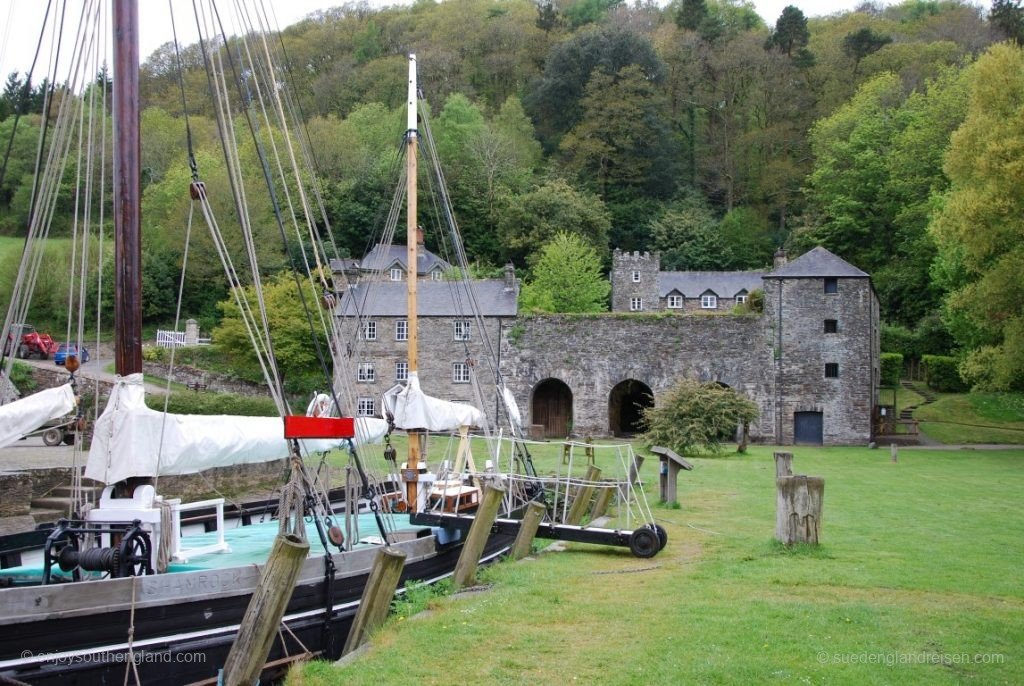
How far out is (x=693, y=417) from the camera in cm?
2791

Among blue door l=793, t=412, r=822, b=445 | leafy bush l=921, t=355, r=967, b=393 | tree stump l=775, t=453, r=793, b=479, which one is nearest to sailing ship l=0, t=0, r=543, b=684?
tree stump l=775, t=453, r=793, b=479

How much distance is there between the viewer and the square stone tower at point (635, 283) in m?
56.3

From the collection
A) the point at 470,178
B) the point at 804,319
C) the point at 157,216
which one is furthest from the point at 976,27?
the point at 157,216

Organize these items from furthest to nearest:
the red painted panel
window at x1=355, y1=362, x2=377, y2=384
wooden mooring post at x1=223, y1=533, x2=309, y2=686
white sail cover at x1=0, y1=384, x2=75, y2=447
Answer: window at x1=355, y1=362, x2=377, y2=384, white sail cover at x1=0, y1=384, x2=75, y2=447, the red painted panel, wooden mooring post at x1=223, y1=533, x2=309, y2=686

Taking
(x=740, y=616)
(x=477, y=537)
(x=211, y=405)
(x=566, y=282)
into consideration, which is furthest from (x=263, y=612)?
(x=566, y=282)

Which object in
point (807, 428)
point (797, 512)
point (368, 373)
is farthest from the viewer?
point (368, 373)

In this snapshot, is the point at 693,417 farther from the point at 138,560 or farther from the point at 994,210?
the point at 138,560

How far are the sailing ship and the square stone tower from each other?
46212 millimetres

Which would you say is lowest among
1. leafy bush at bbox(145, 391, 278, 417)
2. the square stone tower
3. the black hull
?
the black hull

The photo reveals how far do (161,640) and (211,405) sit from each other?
875 inches

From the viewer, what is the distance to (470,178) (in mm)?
66312

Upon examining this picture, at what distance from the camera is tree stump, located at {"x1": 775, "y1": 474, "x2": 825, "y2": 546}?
10789 mm

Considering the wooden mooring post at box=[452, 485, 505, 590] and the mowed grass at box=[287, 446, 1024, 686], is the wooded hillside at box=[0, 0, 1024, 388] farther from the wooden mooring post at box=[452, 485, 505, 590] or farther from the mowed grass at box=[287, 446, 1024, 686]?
the wooden mooring post at box=[452, 485, 505, 590]

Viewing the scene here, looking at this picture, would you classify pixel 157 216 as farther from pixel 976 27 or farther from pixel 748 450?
pixel 976 27
